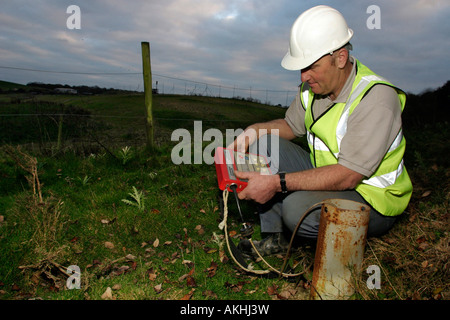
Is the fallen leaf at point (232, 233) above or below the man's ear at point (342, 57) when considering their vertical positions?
below

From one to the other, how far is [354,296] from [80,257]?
2.95 m

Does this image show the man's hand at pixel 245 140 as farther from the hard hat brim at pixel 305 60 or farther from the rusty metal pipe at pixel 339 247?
the rusty metal pipe at pixel 339 247

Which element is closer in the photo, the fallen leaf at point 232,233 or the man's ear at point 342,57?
the man's ear at point 342,57

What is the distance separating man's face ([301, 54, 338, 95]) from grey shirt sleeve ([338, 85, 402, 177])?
0.37 meters

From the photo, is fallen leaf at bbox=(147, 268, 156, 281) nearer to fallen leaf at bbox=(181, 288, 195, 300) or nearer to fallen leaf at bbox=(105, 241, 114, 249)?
fallen leaf at bbox=(181, 288, 195, 300)

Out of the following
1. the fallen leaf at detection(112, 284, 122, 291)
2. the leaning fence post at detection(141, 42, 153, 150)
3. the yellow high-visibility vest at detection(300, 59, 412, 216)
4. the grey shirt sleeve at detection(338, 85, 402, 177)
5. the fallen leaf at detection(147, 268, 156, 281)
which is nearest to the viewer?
the grey shirt sleeve at detection(338, 85, 402, 177)

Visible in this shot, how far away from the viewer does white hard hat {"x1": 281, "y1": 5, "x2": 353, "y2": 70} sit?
2803 millimetres

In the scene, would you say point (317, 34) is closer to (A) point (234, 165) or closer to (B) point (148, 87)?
(A) point (234, 165)

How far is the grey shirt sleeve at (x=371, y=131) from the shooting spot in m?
2.53

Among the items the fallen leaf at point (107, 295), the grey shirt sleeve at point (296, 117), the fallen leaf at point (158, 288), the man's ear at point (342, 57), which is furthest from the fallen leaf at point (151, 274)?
the man's ear at point (342, 57)

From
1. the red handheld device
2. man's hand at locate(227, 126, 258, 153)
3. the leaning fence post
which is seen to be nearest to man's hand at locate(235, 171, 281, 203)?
the red handheld device

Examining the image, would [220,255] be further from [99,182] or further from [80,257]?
[99,182]

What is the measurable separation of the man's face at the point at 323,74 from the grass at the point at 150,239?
1.67m

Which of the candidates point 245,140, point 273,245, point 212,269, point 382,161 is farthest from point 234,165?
point 382,161
